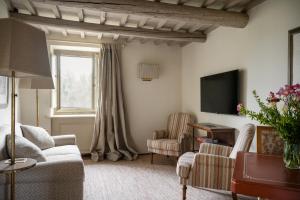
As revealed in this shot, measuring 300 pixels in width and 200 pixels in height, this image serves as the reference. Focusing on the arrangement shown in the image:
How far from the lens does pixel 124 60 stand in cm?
455

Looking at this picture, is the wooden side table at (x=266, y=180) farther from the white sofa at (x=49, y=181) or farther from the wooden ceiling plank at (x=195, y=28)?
the wooden ceiling plank at (x=195, y=28)

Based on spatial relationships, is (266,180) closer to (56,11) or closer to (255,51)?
(255,51)

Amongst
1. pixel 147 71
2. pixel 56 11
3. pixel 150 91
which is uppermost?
pixel 56 11

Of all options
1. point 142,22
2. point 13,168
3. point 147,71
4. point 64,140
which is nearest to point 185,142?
point 147,71

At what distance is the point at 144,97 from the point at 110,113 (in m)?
0.83

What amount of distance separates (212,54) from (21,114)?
3699 mm

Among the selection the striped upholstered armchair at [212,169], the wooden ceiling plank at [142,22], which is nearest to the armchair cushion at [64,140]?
the striped upholstered armchair at [212,169]

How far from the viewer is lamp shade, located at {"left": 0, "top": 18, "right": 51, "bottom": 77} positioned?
1381mm

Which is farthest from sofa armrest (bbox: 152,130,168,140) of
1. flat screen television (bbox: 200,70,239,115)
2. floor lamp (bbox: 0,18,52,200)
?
floor lamp (bbox: 0,18,52,200)

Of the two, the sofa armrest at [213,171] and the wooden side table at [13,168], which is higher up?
the wooden side table at [13,168]

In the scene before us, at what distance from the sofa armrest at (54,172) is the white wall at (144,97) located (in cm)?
224

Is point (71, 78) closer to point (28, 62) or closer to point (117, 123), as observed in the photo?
point (117, 123)

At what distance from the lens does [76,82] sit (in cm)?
454

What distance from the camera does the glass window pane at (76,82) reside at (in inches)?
176
